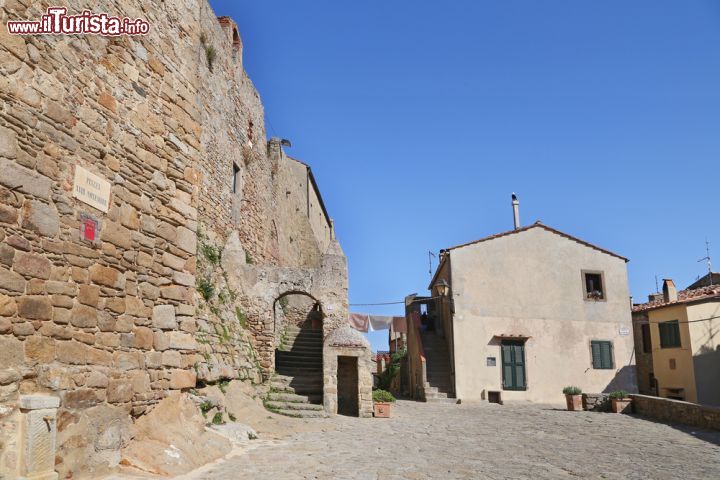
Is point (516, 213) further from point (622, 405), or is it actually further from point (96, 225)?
point (96, 225)

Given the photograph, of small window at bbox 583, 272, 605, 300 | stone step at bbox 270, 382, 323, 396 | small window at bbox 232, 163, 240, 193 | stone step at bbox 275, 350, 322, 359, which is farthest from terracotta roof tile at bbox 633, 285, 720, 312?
small window at bbox 232, 163, 240, 193

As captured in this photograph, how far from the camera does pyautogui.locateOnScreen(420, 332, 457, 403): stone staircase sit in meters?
22.7

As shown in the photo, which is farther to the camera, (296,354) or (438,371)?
(438,371)

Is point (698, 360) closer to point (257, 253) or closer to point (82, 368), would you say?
point (257, 253)

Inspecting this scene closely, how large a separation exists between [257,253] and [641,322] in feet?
60.1

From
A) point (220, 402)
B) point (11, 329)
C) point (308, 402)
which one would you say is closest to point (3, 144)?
point (11, 329)

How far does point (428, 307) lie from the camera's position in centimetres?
2888

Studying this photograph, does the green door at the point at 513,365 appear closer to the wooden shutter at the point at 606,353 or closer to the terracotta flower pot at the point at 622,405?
the wooden shutter at the point at 606,353

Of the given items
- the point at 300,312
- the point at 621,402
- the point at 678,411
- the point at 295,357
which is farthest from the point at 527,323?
the point at 295,357

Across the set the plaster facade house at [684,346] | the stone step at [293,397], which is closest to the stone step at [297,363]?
the stone step at [293,397]

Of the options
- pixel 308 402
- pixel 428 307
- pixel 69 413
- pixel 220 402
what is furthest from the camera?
pixel 428 307

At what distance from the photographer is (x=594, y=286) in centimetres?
2561
